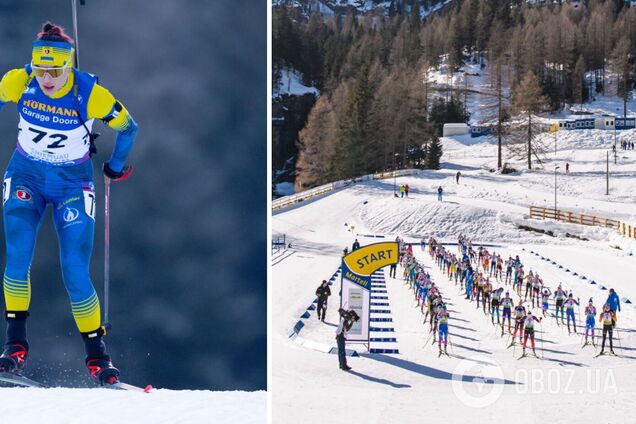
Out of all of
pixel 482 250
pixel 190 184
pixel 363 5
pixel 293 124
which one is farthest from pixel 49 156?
pixel 363 5

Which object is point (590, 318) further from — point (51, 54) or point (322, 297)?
point (51, 54)

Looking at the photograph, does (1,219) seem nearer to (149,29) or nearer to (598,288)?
(149,29)

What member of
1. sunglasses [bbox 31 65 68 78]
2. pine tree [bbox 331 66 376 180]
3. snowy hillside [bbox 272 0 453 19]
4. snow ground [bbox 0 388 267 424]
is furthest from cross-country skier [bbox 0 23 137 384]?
snowy hillside [bbox 272 0 453 19]

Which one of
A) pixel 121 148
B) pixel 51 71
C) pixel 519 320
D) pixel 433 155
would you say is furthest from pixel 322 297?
pixel 433 155

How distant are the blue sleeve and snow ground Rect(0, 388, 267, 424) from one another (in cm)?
139

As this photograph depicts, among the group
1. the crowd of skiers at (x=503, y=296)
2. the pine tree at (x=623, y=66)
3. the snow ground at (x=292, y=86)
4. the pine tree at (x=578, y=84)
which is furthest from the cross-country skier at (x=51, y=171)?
the pine tree at (x=578, y=84)

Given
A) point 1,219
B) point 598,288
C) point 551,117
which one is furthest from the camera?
A: point 551,117

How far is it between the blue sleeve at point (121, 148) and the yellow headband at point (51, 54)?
0.51 metres

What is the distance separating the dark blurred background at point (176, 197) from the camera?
491 cm

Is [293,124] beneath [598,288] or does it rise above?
above

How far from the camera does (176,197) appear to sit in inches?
206

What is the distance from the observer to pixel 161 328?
17.1 ft

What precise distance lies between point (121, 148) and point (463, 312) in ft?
32.2

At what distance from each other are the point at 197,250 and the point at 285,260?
12.5 meters
